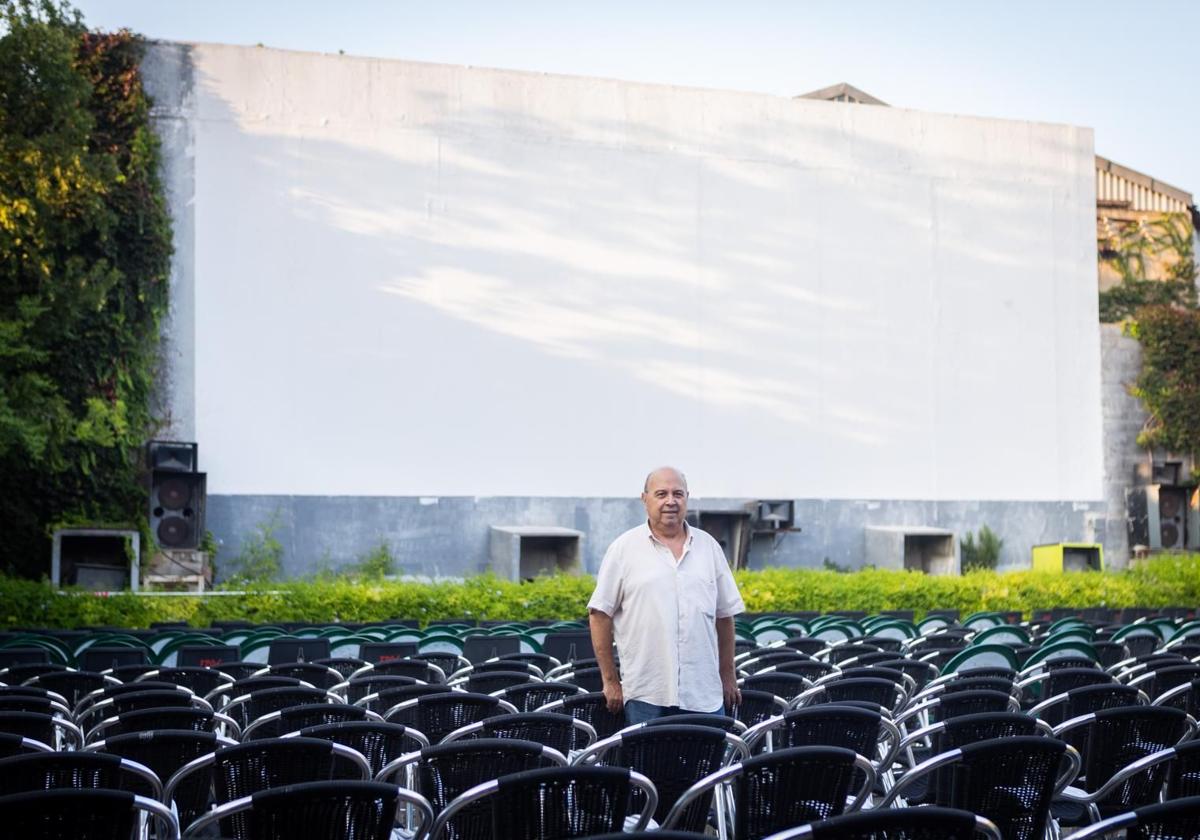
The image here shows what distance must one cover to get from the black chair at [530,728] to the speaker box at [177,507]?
19956mm

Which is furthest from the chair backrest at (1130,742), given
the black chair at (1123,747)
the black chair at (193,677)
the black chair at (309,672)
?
the black chair at (193,677)

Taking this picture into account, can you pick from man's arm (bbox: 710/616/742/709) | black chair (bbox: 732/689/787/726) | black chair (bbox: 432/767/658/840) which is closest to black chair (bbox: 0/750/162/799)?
black chair (bbox: 432/767/658/840)

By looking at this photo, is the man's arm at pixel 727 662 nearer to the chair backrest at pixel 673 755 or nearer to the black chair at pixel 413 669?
the chair backrest at pixel 673 755

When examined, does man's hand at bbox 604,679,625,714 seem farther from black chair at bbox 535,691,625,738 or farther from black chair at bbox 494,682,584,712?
black chair at bbox 494,682,584,712

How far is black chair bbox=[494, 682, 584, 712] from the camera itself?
6547mm

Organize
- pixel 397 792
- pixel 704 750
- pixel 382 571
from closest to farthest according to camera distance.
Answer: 1. pixel 397 792
2. pixel 704 750
3. pixel 382 571

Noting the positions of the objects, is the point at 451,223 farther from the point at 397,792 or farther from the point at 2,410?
the point at 397,792

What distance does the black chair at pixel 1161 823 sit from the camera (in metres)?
3.11

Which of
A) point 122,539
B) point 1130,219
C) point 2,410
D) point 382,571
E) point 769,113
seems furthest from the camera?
point 1130,219

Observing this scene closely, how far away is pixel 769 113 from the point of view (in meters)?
30.0

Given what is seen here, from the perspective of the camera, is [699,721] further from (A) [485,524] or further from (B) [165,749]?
(A) [485,524]

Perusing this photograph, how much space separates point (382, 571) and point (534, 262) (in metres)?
6.85

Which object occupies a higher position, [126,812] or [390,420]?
[390,420]

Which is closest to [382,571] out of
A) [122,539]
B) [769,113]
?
[122,539]
